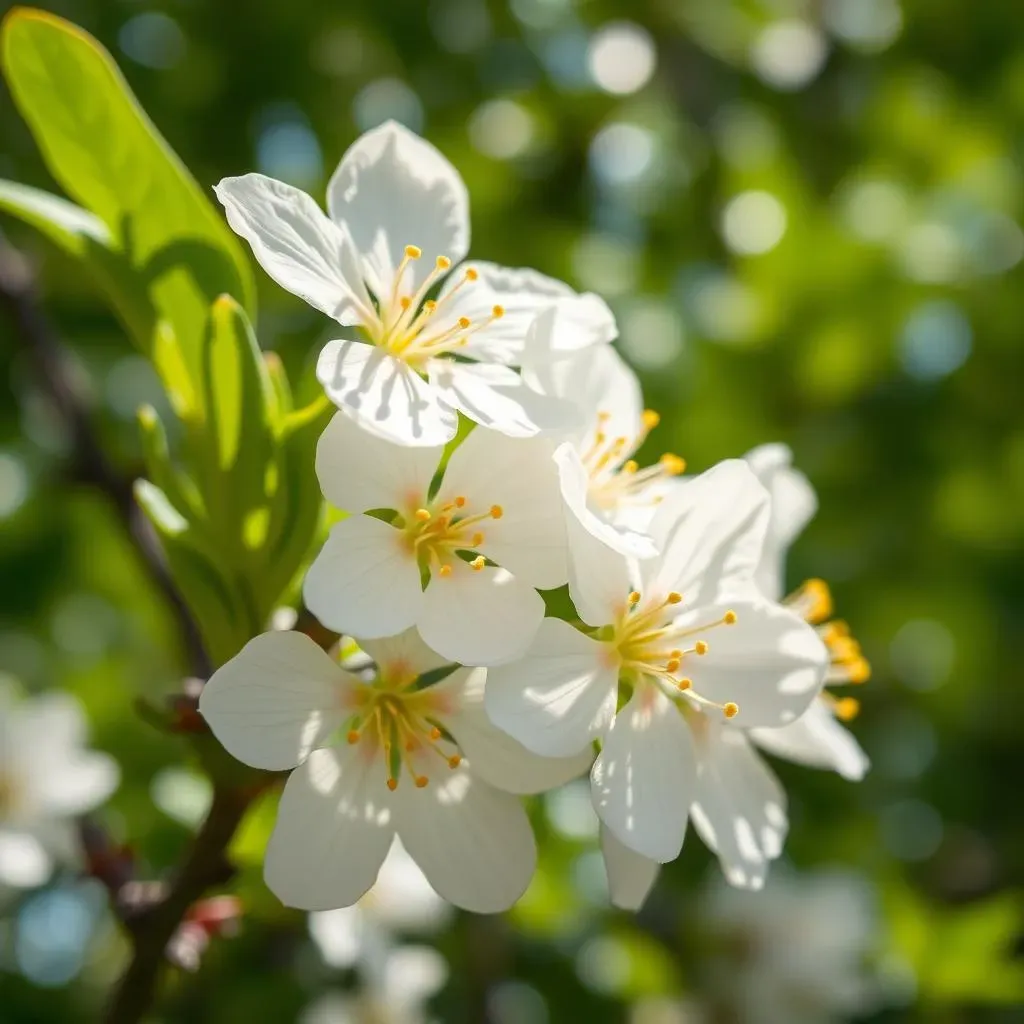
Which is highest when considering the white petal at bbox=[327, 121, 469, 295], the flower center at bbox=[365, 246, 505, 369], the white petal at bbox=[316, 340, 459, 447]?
the white petal at bbox=[327, 121, 469, 295]

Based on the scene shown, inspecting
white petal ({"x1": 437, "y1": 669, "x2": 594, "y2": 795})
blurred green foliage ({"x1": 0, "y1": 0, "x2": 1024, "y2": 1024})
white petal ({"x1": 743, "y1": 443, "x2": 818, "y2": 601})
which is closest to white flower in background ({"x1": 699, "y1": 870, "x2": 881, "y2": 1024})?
blurred green foliage ({"x1": 0, "y1": 0, "x2": 1024, "y2": 1024})

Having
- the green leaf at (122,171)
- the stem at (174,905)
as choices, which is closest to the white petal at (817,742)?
the stem at (174,905)

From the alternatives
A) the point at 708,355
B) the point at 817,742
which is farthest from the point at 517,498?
the point at 708,355

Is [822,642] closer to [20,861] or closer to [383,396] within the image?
[383,396]

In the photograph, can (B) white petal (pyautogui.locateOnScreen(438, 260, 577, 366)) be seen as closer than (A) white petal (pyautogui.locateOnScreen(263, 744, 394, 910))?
No

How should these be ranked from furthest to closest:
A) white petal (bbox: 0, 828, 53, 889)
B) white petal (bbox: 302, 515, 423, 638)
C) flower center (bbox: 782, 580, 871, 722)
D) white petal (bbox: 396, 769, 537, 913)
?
white petal (bbox: 0, 828, 53, 889), flower center (bbox: 782, 580, 871, 722), white petal (bbox: 396, 769, 537, 913), white petal (bbox: 302, 515, 423, 638)

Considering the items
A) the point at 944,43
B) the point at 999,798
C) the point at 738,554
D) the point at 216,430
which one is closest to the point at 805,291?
the point at 944,43

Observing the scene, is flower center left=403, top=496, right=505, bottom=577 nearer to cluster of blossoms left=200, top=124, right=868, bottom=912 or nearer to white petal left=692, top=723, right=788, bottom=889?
cluster of blossoms left=200, top=124, right=868, bottom=912

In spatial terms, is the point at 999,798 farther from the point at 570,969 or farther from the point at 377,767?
the point at 377,767
